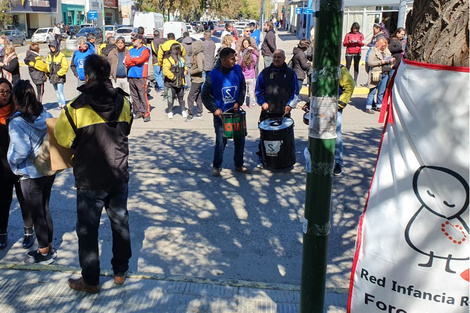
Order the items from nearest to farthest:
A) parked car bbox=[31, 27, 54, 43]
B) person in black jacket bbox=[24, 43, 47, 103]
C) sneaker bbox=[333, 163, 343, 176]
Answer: sneaker bbox=[333, 163, 343, 176] → person in black jacket bbox=[24, 43, 47, 103] → parked car bbox=[31, 27, 54, 43]

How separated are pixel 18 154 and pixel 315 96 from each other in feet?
9.65

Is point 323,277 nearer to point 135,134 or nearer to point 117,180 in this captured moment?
point 117,180

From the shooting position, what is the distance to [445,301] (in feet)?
8.40

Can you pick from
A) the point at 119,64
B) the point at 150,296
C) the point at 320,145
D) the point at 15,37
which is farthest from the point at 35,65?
the point at 15,37

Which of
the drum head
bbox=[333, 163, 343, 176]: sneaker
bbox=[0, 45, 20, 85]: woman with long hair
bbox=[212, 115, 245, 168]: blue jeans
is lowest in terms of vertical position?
bbox=[333, 163, 343, 176]: sneaker

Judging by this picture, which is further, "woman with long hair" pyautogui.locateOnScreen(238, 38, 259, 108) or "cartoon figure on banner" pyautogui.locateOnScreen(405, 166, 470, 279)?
"woman with long hair" pyautogui.locateOnScreen(238, 38, 259, 108)

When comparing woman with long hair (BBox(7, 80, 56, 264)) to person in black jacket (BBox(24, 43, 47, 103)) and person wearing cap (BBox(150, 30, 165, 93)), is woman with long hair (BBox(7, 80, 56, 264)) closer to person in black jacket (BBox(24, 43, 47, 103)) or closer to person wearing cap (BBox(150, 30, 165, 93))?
person in black jacket (BBox(24, 43, 47, 103))

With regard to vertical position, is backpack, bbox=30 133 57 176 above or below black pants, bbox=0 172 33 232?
above

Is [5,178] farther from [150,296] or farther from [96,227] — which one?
[150,296]

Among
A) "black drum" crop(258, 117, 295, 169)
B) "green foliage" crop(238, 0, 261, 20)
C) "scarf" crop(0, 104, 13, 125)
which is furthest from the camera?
"green foliage" crop(238, 0, 261, 20)

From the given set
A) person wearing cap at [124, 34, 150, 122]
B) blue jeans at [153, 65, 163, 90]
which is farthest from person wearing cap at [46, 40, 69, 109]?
blue jeans at [153, 65, 163, 90]

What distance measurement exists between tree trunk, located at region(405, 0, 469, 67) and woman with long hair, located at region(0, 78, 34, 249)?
3.86 meters

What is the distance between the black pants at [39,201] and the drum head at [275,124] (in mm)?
3424

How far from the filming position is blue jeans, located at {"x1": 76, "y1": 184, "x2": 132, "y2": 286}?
13.3ft
